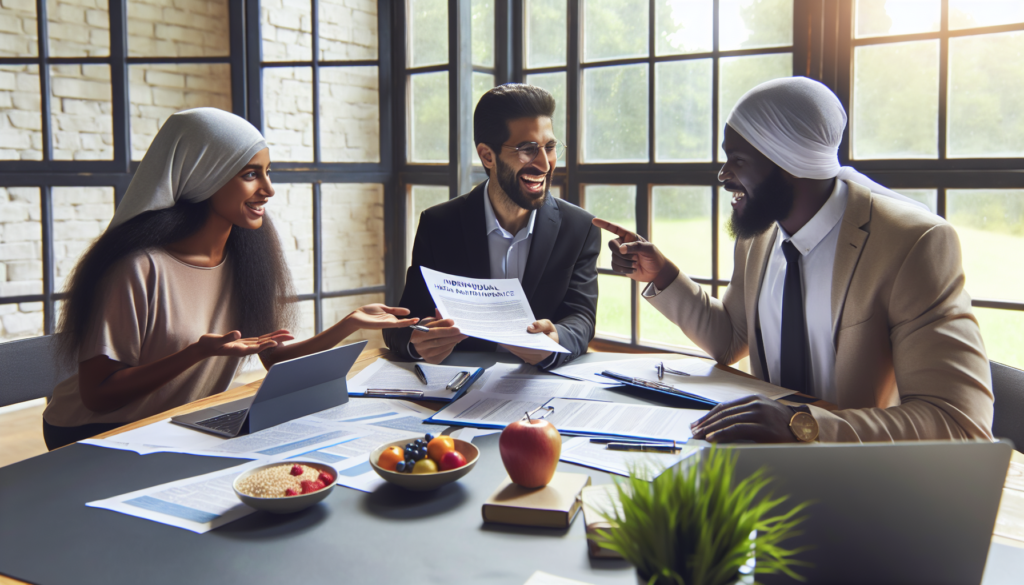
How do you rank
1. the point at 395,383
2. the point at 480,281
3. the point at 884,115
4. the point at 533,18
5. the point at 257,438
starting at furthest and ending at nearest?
the point at 533,18 → the point at 884,115 → the point at 480,281 → the point at 395,383 → the point at 257,438

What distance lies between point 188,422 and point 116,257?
59cm

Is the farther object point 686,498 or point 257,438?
point 257,438

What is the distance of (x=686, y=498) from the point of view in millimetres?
629

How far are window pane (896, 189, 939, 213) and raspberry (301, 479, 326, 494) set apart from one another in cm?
245

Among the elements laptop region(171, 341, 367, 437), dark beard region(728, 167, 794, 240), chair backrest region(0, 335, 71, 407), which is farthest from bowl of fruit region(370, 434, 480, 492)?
chair backrest region(0, 335, 71, 407)

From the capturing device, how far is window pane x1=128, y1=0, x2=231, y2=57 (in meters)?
3.62

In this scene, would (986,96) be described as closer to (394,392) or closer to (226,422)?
(394,392)

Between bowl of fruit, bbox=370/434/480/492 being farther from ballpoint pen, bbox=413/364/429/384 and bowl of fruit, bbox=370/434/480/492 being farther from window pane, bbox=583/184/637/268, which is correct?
window pane, bbox=583/184/637/268

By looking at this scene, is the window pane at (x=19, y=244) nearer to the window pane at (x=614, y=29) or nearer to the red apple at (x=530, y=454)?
the window pane at (x=614, y=29)

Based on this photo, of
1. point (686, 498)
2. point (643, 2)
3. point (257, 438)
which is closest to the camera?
point (686, 498)

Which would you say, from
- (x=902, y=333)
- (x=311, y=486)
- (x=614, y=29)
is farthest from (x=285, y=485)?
(x=614, y=29)

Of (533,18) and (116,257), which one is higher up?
(533,18)

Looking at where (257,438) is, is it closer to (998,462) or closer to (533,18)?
(998,462)

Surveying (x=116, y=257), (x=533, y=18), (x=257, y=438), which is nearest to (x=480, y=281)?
(x=257, y=438)
